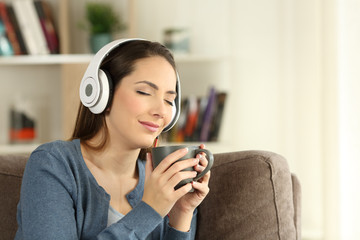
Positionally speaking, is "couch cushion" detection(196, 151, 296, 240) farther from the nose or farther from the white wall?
the white wall

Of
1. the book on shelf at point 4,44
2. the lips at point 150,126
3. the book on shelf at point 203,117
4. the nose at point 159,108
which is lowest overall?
the book on shelf at point 203,117

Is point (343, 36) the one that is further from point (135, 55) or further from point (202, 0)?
point (135, 55)

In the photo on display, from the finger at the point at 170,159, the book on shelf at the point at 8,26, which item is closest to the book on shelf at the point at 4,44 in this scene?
the book on shelf at the point at 8,26

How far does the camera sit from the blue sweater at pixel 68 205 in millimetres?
1042

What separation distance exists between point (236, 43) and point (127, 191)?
206 cm

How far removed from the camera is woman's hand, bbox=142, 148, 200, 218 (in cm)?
103

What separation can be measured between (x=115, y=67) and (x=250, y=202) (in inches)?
18.8

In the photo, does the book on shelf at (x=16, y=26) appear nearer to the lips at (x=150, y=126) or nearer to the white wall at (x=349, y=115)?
the white wall at (x=349, y=115)

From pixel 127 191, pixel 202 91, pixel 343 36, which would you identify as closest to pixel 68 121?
pixel 202 91

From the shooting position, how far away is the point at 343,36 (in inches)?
93.0

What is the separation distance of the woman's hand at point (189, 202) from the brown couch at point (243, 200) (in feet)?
0.42

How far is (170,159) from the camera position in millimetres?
1031

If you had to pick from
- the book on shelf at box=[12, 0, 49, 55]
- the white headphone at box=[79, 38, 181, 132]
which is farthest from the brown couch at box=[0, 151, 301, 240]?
the book on shelf at box=[12, 0, 49, 55]

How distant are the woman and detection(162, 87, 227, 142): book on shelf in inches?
64.0
